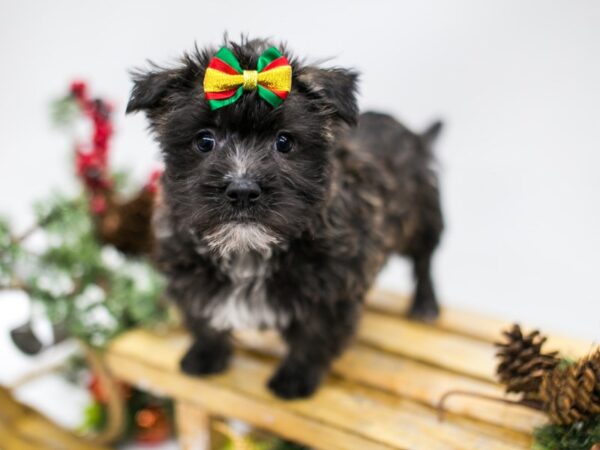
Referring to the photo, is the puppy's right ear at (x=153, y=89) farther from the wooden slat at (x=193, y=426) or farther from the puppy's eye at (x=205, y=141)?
→ the wooden slat at (x=193, y=426)

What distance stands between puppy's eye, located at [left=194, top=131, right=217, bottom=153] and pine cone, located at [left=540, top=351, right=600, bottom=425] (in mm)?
1325

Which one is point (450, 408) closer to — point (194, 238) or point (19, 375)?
point (194, 238)

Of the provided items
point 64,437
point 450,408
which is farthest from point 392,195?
point 64,437

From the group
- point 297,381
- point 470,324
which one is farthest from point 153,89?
point 470,324

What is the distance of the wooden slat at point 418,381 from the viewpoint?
8.48ft

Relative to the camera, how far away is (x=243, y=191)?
6.66ft

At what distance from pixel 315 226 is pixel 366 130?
838 mm

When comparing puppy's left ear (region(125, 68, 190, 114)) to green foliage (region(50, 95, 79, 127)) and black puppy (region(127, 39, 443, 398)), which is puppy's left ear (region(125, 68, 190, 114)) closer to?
black puppy (region(127, 39, 443, 398))

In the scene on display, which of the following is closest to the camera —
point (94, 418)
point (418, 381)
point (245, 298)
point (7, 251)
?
point (245, 298)

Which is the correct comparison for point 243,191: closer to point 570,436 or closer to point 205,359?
point 205,359

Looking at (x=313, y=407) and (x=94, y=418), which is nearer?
(x=313, y=407)

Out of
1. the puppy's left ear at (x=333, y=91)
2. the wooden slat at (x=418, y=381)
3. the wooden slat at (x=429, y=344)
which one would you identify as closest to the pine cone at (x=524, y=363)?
the wooden slat at (x=418, y=381)

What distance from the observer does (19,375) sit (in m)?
Result: 3.99

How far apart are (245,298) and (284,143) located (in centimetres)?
65
